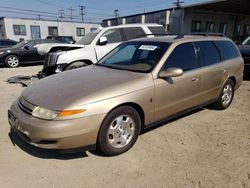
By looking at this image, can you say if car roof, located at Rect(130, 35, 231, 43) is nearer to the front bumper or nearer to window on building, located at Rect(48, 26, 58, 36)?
the front bumper

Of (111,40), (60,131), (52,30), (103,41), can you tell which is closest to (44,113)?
(60,131)

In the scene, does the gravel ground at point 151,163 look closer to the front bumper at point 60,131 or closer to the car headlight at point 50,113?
the front bumper at point 60,131

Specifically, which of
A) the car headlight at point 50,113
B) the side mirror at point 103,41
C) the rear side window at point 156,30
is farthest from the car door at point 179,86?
the rear side window at point 156,30

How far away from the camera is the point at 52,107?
9.75 feet

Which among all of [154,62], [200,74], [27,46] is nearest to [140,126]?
[154,62]

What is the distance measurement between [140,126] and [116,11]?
68.0 meters

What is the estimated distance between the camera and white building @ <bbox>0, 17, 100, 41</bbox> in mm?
42469

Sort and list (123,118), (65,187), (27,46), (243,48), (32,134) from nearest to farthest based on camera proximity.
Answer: (65,187)
(32,134)
(123,118)
(243,48)
(27,46)

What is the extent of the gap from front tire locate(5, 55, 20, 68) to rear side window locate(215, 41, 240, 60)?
10.9m

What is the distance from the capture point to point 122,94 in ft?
10.6

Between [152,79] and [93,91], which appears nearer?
[93,91]

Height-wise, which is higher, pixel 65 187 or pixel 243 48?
pixel 243 48

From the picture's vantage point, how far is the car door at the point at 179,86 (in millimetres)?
3730

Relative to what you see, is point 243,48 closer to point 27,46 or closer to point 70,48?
point 70,48
